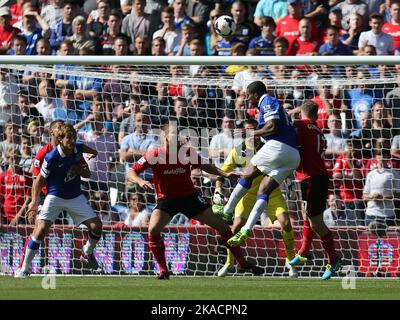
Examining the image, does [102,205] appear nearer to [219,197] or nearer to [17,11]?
[219,197]

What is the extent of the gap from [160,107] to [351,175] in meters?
2.82

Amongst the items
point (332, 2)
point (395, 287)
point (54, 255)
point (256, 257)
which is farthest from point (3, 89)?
point (395, 287)

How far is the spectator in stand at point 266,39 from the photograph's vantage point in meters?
16.5

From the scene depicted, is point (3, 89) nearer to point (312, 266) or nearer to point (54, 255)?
point (54, 255)

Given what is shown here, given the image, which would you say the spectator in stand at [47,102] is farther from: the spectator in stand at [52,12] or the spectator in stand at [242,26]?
the spectator in stand at [52,12]

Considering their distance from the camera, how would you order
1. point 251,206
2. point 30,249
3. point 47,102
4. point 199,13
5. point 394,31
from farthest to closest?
1. point 199,13
2. point 394,31
3. point 47,102
4. point 251,206
5. point 30,249

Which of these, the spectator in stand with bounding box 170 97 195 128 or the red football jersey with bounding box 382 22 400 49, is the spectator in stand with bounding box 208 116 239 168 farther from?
the red football jersey with bounding box 382 22 400 49

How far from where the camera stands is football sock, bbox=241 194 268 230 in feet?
39.2

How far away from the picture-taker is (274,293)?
10266 millimetres

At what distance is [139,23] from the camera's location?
1792cm

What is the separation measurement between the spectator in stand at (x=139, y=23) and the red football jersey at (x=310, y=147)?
590cm

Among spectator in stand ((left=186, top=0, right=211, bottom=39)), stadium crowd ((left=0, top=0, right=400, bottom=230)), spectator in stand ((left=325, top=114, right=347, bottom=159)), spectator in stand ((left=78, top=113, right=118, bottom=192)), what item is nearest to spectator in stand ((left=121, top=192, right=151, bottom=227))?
stadium crowd ((left=0, top=0, right=400, bottom=230))

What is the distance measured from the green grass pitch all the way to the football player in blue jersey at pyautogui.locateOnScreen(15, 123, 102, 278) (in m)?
0.45

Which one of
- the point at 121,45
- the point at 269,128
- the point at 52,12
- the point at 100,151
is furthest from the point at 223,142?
the point at 52,12
